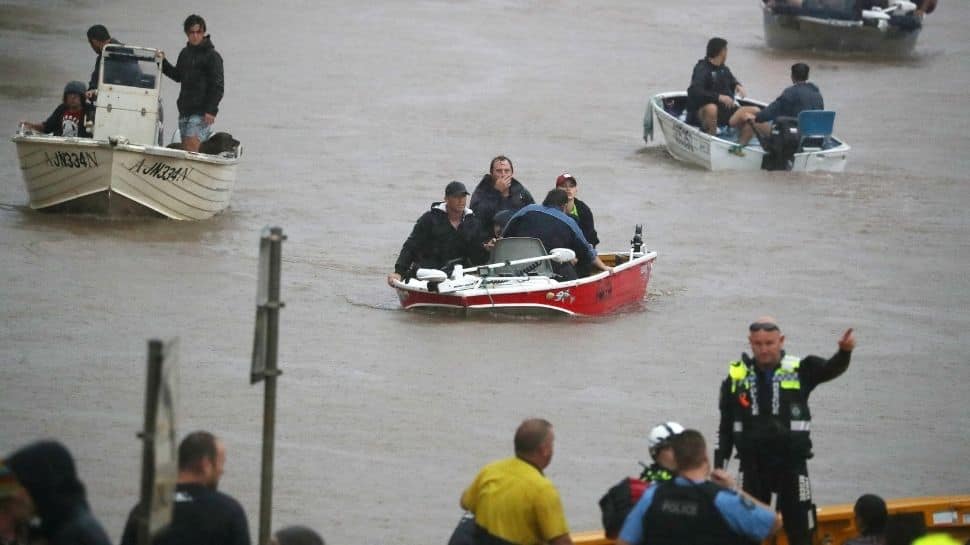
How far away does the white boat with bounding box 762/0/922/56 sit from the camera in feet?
129

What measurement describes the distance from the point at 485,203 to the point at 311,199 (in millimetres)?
8204

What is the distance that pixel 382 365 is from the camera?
15.4 m

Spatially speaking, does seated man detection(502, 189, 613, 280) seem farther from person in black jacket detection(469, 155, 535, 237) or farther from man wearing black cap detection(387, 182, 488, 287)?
person in black jacket detection(469, 155, 535, 237)

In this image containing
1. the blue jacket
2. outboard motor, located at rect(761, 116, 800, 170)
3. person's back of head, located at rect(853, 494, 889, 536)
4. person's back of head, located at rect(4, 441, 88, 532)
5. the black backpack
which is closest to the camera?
person's back of head, located at rect(4, 441, 88, 532)

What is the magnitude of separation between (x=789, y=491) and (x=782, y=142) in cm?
1650

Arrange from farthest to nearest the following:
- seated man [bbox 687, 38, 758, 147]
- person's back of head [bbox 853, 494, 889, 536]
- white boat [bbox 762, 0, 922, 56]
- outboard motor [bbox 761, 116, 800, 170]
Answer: white boat [bbox 762, 0, 922, 56] → outboard motor [bbox 761, 116, 800, 170] → seated man [bbox 687, 38, 758, 147] → person's back of head [bbox 853, 494, 889, 536]

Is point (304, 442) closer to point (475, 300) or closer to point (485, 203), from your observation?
point (475, 300)

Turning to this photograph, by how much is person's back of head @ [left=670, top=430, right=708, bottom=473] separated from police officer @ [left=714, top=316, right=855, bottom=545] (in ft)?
6.58

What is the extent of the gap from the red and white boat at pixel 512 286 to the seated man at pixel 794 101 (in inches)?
356

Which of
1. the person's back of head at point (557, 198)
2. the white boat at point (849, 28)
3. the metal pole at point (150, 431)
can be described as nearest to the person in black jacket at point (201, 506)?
the metal pole at point (150, 431)

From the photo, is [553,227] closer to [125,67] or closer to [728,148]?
[125,67]

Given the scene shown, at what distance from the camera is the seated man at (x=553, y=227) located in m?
15.6

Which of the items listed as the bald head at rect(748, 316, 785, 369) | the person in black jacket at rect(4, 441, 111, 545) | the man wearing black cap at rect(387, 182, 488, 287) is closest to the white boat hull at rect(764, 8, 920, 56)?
the man wearing black cap at rect(387, 182, 488, 287)

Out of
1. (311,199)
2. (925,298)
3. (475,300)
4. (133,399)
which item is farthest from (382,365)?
(311,199)
